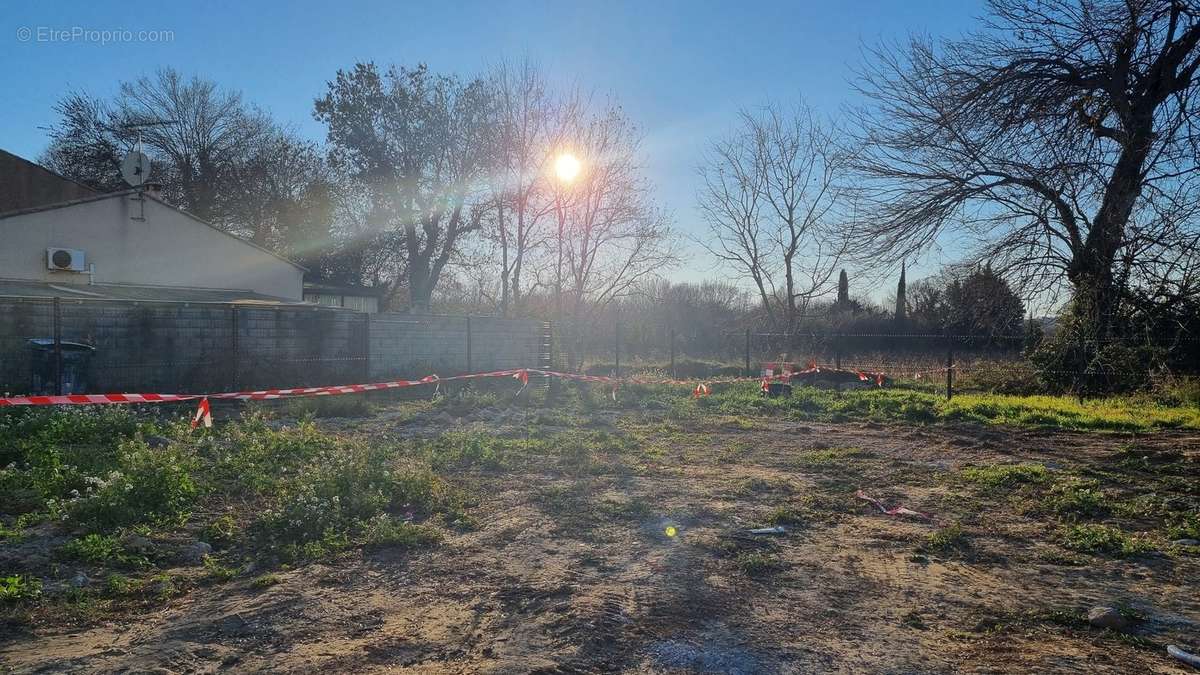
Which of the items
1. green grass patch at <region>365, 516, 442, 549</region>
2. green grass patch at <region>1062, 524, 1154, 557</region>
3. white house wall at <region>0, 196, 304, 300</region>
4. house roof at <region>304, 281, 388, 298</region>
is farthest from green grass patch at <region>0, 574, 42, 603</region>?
house roof at <region>304, 281, 388, 298</region>

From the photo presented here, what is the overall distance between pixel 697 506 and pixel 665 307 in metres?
32.9

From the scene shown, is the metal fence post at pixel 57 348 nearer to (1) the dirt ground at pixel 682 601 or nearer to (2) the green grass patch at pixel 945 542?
(1) the dirt ground at pixel 682 601

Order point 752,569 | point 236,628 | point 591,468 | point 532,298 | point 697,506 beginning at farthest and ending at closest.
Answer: point 532,298 → point 591,468 → point 697,506 → point 752,569 → point 236,628

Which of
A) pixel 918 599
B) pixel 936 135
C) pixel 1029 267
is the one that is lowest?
pixel 918 599

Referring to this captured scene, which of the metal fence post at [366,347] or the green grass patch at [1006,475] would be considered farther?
the metal fence post at [366,347]

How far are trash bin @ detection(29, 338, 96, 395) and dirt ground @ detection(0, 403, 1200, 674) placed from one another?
9.38 m

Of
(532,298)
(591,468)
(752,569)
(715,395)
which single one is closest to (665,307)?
(532,298)

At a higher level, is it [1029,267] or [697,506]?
[1029,267]

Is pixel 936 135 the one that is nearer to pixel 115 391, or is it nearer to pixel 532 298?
pixel 115 391

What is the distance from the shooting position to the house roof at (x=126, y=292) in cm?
1817

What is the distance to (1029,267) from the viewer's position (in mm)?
13000

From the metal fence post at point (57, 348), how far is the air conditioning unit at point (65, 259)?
33.1 feet

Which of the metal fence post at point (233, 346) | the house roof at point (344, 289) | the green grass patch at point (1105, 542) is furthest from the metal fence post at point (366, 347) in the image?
the green grass patch at point (1105, 542)

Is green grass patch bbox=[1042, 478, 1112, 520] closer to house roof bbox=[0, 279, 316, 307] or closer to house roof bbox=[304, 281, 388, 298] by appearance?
house roof bbox=[0, 279, 316, 307]
